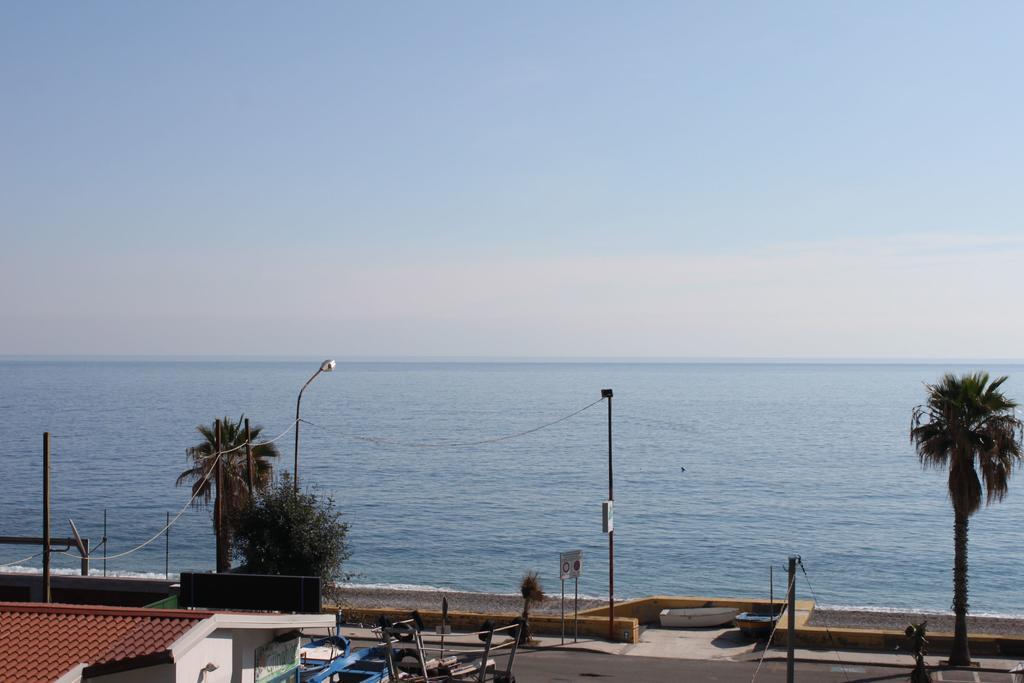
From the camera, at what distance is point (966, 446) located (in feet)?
89.7

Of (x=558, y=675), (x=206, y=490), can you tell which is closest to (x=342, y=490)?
(x=206, y=490)

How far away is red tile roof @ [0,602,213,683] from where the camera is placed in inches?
614

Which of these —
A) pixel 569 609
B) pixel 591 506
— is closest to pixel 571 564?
pixel 569 609

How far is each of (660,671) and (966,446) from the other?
10003 mm

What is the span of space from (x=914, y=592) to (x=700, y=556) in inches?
509

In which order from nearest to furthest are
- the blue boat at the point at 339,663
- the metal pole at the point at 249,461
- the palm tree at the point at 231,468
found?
the blue boat at the point at 339,663 < the metal pole at the point at 249,461 < the palm tree at the point at 231,468

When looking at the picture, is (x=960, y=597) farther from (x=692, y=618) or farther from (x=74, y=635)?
(x=74, y=635)

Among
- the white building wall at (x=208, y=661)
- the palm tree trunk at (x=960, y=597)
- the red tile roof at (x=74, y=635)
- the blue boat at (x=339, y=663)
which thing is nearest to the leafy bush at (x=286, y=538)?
the blue boat at (x=339, y=663)

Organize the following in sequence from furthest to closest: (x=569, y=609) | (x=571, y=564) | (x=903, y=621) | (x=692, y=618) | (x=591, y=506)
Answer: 1. (x=591, y=506)
2. (x=569, y=609)
3. (x=903, y=621)
4. (x=692, y=618)
5. (x=571, y=564)

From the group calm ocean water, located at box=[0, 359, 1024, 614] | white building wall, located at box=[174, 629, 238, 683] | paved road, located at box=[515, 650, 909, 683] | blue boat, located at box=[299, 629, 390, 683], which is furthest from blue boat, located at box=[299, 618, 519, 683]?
calm ocean water, located at box=[0, 359, 1024, 614]

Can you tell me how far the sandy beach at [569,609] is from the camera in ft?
139

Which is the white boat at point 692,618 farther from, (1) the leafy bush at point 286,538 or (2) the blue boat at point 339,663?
(2) the blue boat at point 339,663

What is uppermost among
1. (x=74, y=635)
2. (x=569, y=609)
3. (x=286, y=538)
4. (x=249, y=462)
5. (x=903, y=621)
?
(x=249, y=462)

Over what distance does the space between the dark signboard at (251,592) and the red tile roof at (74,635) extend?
12.8 ft
